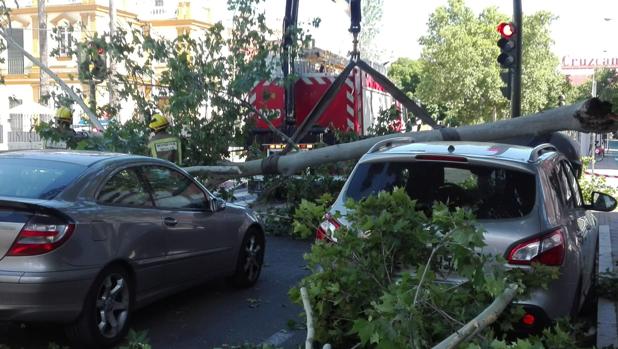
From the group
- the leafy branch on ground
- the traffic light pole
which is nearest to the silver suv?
the leafy branch on ground

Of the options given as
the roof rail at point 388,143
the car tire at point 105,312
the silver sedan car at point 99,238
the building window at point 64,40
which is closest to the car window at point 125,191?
the silver sedan car at point 99,238

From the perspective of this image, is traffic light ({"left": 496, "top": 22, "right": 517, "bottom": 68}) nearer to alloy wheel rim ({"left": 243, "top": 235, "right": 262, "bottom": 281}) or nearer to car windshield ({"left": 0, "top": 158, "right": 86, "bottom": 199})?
alloy wheel rim ({"left": 243, "top": 235, "right": 262, "bottom": 281})

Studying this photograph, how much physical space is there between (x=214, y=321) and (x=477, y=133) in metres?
3.60

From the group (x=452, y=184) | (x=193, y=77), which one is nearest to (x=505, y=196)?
(x=452, y=184)

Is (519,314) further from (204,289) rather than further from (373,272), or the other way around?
(204,289)

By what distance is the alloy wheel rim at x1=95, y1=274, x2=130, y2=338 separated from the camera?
17.0 feet

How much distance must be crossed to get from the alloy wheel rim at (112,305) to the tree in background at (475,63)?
31.5 m

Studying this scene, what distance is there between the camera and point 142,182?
6.04 m

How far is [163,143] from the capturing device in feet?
30.4

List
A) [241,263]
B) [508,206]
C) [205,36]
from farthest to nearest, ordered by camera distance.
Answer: [205,36] < [241,263] < [508,206]

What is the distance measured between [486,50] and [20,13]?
3196cm

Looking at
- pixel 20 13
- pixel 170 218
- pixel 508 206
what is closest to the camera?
pixel 508 206

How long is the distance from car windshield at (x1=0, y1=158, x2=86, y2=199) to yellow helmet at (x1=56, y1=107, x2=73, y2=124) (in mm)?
4614

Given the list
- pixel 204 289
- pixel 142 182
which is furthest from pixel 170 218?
pixel 204 289
